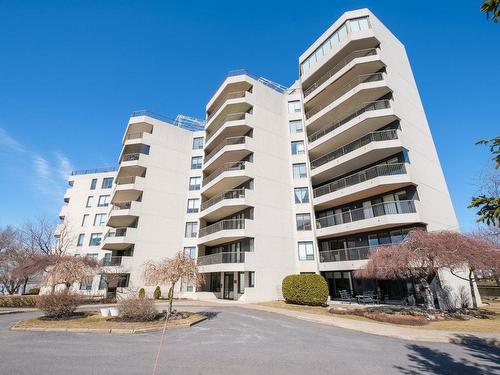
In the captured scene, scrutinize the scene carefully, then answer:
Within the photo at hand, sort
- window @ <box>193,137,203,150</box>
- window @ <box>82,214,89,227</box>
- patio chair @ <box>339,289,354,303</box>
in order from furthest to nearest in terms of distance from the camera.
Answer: window @ <box>82,214,89,227</box> → window @ <box>193,137,203,150</box> → patio chair @ <box>339,289,354,303</box>

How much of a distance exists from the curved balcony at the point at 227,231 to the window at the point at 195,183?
7.95 metres

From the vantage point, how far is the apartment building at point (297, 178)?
2402 cm

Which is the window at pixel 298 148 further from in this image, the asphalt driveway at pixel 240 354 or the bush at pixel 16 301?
the bush at pixel 16 301

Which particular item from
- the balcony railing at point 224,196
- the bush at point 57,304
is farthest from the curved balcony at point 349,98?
the bush at point 57,304

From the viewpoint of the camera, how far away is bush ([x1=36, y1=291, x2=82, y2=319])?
50.0 feet

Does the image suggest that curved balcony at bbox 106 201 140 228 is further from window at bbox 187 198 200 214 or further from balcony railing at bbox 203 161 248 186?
balcony railing at bbox 203 161 248 186

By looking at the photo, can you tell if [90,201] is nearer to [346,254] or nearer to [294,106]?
[294,106]

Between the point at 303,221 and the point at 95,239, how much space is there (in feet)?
118

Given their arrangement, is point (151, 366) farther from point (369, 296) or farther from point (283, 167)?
point (283, 167)

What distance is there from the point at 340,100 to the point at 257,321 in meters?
24.1

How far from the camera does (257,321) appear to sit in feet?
50.6

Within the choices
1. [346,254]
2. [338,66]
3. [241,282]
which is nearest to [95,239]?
[241,282]

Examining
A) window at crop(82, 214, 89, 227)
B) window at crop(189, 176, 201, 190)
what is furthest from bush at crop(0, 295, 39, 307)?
window at crop(82, 214, 89, 227)

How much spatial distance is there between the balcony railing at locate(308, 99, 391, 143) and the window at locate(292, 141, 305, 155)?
152cm
